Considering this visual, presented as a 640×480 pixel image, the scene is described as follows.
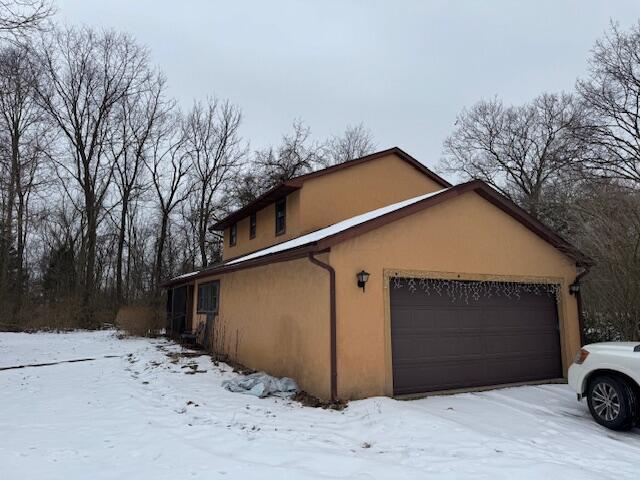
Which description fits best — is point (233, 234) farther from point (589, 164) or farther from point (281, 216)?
point (589, 164)

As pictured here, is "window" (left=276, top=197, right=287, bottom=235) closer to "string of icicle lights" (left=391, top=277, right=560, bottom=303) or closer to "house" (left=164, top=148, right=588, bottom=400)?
"house" (left=164, top=148, right=588, bottom=400)

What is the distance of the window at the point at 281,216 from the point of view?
14229mm

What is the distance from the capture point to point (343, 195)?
1411 centimetres

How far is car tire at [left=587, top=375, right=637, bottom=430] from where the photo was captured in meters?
6.04

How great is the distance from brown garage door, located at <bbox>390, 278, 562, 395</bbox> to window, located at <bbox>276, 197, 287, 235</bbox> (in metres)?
6.58

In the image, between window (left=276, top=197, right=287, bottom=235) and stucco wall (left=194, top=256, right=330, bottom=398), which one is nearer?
stucco wall (left=194, top=256, right=330, bottom=398)

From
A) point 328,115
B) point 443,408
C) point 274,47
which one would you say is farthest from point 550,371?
point 328,115

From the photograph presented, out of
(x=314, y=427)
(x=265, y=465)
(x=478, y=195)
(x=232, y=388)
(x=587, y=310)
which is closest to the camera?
(x=265, y=465)

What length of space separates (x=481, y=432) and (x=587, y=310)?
7086 mm

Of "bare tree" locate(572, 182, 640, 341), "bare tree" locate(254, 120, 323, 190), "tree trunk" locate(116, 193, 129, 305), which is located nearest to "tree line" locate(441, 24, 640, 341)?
"bare tree" locate(572, 182, 640, 341)

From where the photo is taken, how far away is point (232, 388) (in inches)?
332

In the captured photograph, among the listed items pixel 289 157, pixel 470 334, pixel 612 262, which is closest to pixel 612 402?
pixel 470 334

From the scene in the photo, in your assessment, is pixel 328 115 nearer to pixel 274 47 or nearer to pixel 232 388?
pixel 274 47

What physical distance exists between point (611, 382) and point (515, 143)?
2477 cm
